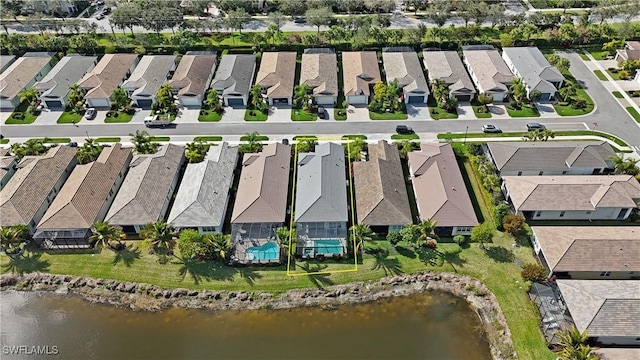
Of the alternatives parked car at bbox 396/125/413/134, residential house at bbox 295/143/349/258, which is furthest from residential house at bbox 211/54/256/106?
parked car at bbox 396/125/413/134

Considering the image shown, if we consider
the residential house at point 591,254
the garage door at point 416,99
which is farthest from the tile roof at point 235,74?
the residential house at point 591,254

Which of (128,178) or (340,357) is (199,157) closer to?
(128,178)

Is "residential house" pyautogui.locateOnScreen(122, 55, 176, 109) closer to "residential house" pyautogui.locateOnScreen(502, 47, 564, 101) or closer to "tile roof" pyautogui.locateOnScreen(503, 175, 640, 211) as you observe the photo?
"tile roof" pyautogui.locateOnScreen(503, 175, 640, 211)

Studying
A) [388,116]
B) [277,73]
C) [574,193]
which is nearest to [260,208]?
[388,116]

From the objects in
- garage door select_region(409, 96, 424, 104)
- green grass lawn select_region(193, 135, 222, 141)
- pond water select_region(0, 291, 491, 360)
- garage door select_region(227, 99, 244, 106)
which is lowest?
pond water select_region(0, 291, 491, 360)

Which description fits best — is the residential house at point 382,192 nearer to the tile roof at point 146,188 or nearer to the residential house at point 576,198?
the residential house at point 576,198

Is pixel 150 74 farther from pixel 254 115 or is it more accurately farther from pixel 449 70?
pixel 449 70
